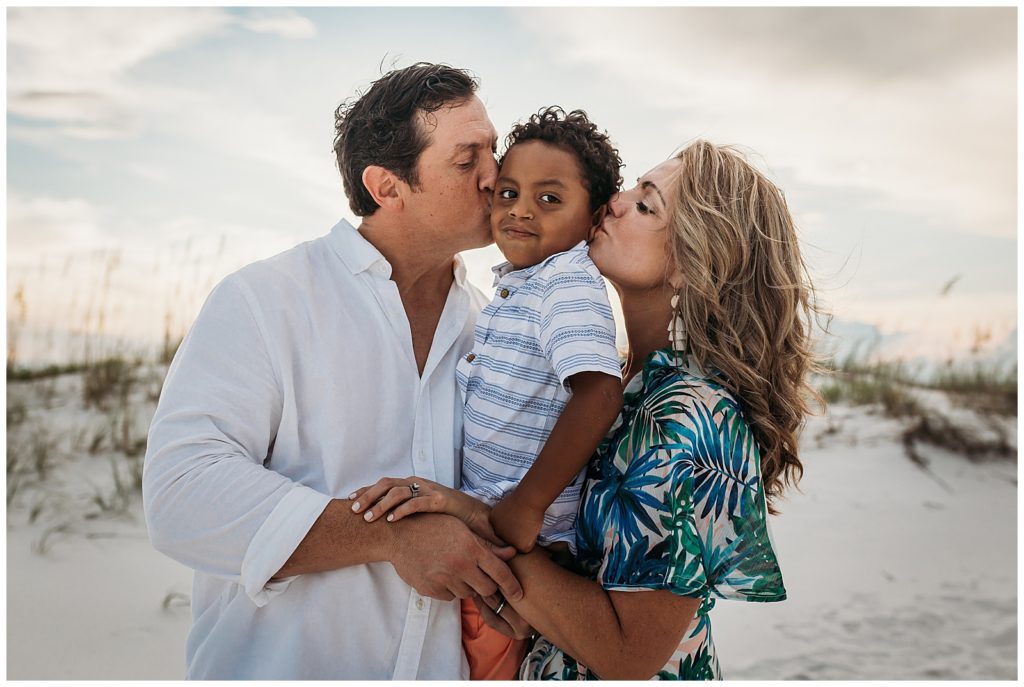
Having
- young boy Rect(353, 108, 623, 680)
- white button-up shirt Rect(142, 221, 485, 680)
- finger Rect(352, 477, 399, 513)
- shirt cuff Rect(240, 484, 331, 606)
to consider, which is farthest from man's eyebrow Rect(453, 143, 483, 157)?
shirt cuff Rect(240, 484, 331, 606)

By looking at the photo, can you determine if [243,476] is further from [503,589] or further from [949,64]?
[949,64]

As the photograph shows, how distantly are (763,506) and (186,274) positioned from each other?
21.3 ft

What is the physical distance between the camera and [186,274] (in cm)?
771

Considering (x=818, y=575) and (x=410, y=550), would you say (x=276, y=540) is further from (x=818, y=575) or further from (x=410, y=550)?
(x=818, y=575)

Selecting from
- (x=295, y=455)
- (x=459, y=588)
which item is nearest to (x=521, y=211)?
(x=295, y=455)

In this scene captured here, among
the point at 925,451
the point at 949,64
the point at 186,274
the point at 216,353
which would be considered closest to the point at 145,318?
the point at 186,274

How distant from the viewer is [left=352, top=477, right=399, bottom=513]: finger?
2.37m

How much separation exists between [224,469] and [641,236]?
1.25 m

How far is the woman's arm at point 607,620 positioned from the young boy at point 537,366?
0.45 feet

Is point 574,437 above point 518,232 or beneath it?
beneath

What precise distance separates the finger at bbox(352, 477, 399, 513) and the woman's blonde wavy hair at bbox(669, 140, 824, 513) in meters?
0.87

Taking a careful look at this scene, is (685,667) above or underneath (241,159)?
underneath

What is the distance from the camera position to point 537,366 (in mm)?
2422

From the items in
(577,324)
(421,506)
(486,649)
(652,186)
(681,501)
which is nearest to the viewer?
(681,501)
